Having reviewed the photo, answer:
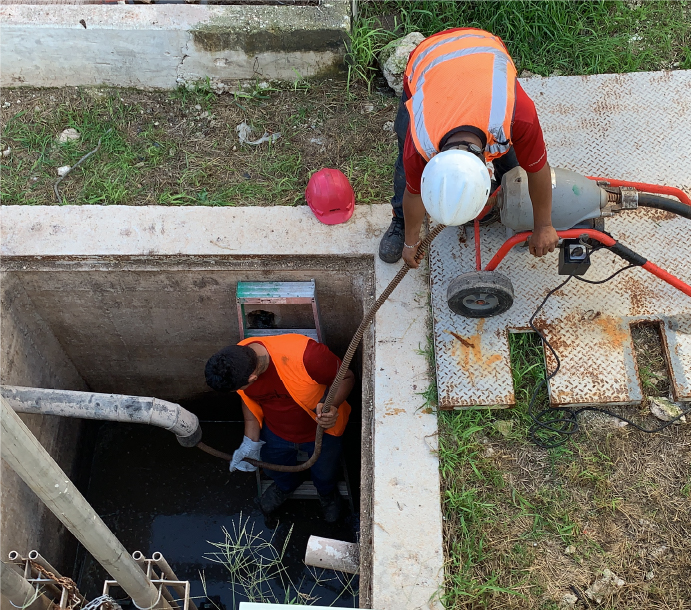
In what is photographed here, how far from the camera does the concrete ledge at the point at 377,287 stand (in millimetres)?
2828

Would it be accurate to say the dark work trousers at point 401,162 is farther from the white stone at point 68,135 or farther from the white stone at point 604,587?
the white stone at point 68,135

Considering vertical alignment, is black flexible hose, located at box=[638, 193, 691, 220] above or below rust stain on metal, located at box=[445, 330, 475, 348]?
above

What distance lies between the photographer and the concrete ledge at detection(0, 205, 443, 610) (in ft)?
9.28

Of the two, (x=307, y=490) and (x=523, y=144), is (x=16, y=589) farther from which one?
(x=523, y=144)

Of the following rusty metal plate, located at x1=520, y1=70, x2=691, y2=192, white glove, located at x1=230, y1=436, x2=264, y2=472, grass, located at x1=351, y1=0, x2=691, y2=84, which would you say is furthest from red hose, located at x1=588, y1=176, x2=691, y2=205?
white glove, located at x1=230, y1=436, x2=264, y2=472

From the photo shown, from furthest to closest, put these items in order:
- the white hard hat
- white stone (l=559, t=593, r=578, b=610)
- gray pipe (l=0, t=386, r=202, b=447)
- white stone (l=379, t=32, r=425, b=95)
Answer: white stone (l=379, t=32, r=425, b=95) < gray pipe (l=0, t=386, r=202, b=447) < white stone (l=559, t=593, r=578, b=610) < the white hard hat

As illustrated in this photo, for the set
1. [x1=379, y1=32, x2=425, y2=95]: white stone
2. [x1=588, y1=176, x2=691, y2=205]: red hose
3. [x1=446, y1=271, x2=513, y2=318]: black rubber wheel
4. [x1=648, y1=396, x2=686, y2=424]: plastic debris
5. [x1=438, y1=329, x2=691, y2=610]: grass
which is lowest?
[x1=438, y1=329, x2=691, y2=610]: grass

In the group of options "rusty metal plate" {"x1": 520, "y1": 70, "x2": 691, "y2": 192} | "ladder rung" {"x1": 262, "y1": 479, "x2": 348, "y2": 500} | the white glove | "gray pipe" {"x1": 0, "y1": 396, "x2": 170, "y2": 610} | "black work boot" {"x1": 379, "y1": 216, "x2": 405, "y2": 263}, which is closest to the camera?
"gray pipe" {"x1": 0, "y1": 396, "x2": 170, "y2": 610}

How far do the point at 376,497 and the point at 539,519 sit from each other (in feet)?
2.57

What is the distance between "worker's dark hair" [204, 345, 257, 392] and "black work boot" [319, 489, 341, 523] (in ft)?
4.49

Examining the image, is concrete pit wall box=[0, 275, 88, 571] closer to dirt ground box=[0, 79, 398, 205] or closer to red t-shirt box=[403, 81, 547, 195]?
dirt ground box=[0, 79, 398, 205]

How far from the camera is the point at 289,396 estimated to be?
3682mm

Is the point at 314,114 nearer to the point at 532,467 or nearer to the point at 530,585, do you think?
the point at 532,467

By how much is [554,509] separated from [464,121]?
6.09 feet
